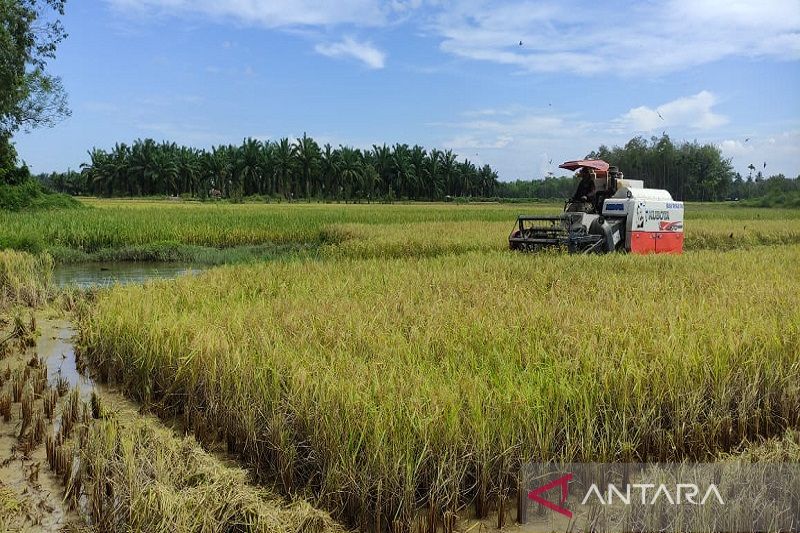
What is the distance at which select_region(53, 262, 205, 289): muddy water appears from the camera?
1206 cm

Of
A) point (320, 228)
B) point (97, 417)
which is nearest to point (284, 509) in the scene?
point (97, 417)

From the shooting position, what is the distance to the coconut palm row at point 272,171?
61.0m

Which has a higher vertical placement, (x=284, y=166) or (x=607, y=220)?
(x=284, y=166)

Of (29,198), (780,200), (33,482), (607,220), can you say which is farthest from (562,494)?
(780,200)

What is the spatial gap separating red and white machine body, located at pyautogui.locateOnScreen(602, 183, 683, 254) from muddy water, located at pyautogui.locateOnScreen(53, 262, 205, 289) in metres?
7.43

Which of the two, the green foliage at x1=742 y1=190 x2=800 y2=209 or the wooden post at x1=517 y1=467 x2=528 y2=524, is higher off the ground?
the green foliage at x1=742 y1=190 x2=800 y2=209

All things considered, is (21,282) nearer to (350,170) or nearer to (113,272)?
(113,272)

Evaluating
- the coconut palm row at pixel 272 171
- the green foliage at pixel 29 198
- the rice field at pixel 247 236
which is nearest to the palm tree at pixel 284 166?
the coconut palm row at pixel 272 171

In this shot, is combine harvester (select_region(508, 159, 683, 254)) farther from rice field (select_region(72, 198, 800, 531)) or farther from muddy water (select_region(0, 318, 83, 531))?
muddy water (select_region(0, 318, 83, 531))

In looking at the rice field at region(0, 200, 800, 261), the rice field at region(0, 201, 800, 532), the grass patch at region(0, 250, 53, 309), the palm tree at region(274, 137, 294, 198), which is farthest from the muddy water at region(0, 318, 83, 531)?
the palm tree at region(274, 137, 294, 198)

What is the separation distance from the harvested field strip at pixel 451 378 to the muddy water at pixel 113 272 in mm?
6003

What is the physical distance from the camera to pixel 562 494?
296 centimetres

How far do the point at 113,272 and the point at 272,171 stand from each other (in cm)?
4860

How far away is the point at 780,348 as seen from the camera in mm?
4203
